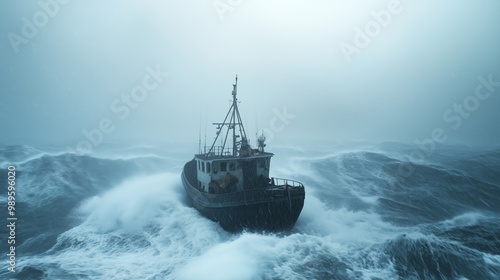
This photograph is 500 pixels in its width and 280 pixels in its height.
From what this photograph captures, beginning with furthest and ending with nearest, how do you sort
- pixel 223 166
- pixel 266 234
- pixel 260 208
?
pixel 223 166, pixel 260 208, pixel 266 234

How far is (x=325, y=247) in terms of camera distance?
11391mm

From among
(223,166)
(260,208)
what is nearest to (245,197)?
(260,208)

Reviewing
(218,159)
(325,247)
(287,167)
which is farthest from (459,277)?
(287,167)

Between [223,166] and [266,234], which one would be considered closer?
[266,234]

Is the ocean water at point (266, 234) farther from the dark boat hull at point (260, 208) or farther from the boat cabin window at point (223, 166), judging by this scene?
the boat cabin window at point (223, 166)

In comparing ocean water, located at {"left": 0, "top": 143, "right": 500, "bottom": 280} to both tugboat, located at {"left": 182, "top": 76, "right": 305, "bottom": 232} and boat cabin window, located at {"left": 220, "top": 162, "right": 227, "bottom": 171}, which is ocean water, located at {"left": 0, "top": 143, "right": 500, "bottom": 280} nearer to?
tugboat, located at {"left": 182, "top": 76, "right": 305, "bottom": 232}

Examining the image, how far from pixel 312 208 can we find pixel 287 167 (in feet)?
48.0

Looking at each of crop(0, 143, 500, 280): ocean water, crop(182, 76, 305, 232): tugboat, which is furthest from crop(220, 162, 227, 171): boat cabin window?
crop(0, 143, 500, 280): ocean water

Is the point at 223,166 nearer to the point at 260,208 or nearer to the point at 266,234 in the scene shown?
the point at 260,208

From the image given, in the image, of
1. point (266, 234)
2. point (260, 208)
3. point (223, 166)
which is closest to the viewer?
point (266, 234)

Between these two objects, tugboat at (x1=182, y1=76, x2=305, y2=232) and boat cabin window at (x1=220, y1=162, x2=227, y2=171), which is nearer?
tugboat at (x1=182, y1=76, x2=305, y2=232)

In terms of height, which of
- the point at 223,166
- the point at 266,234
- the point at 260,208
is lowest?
the point at 266,234

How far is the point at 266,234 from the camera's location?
505 inches

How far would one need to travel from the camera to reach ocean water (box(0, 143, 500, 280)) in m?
9.88
